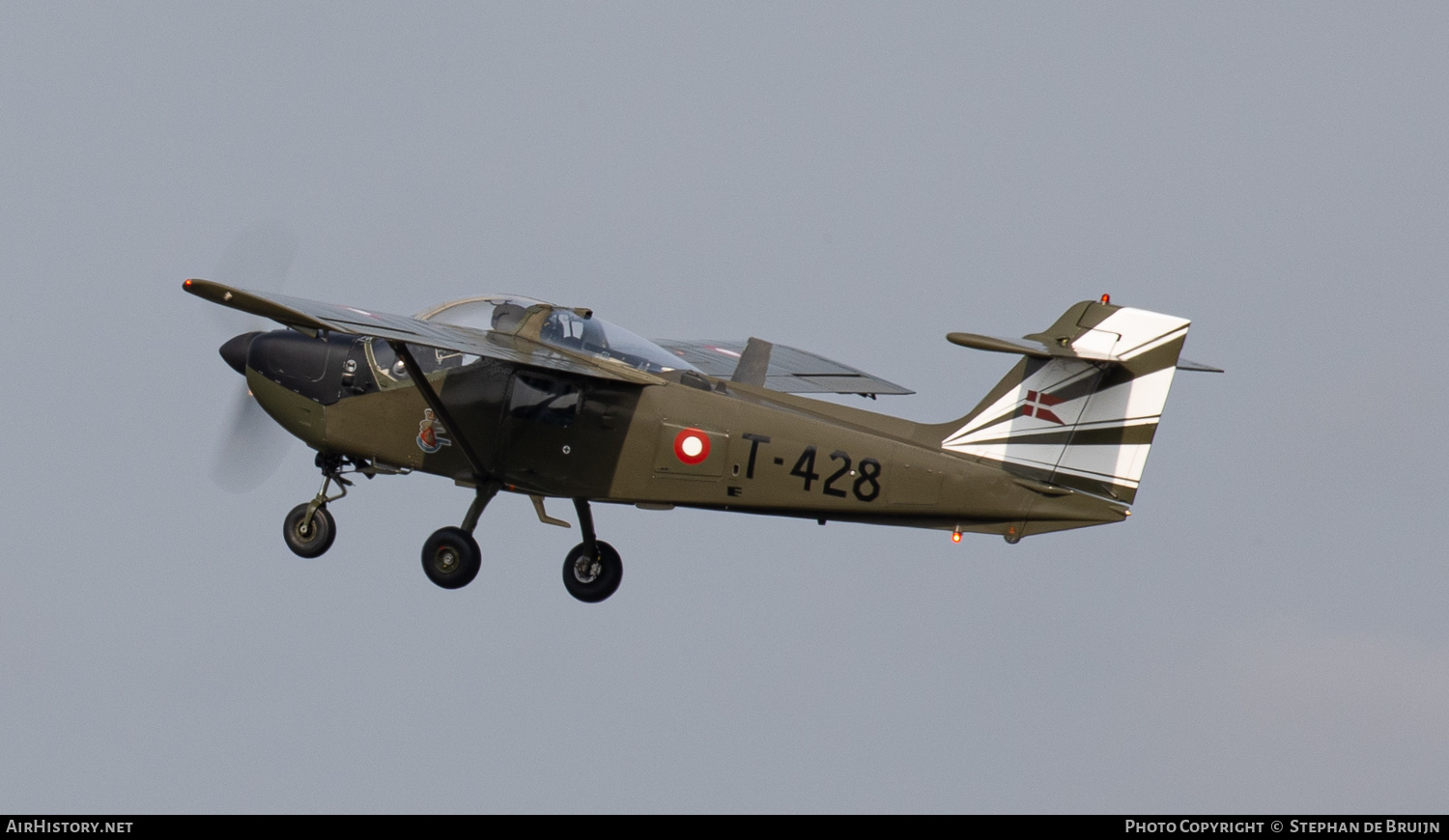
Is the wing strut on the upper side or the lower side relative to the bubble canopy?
lower

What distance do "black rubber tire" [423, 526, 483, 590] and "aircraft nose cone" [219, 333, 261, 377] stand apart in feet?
9.67

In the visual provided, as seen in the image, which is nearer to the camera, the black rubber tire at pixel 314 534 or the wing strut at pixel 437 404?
the wing strut at pixel 437 404

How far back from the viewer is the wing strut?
66.8ft

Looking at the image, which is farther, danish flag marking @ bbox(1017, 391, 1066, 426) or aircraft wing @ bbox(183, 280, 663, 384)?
danish flag marking @ bbox(1017, 391, 1066, 426)

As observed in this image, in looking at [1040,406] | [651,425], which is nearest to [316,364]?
[651,425]

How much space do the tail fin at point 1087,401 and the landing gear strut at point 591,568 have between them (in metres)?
4.08

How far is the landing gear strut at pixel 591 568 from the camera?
21891 mm

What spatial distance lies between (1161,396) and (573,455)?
5.55 metres

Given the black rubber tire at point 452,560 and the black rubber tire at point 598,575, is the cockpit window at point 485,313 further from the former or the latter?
the black rubber tire at point 598,575

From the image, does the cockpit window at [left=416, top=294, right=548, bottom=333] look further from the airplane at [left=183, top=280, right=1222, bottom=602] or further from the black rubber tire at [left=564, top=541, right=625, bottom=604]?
the black rubber tire at [left=564, top=541, right=625, bottom=604]

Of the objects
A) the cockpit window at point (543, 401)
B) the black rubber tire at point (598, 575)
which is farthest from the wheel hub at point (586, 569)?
the cockpit window at point (543, 401)

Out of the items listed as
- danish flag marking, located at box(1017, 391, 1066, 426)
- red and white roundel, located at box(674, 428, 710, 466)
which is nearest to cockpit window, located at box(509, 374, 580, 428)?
red and white roundel, located at box(674, 428, 710, 466)

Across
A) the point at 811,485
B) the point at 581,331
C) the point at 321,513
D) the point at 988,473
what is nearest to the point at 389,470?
the point at 321,513

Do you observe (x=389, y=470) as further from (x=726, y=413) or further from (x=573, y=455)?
(x=726, y=413)
